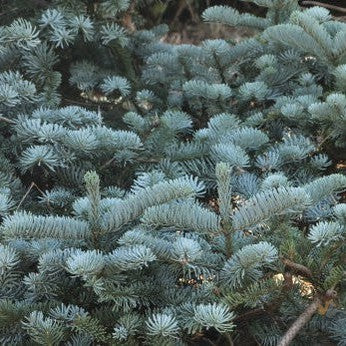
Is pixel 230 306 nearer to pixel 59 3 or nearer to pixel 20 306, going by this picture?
pixel 20 306

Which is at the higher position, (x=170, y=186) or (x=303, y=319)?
A: (x=170, y=186)

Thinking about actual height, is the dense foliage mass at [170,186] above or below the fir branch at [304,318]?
above

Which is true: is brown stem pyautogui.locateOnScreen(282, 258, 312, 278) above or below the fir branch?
above

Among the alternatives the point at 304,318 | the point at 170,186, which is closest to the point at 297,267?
the point at 304,318

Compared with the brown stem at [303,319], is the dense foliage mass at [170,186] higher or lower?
higher

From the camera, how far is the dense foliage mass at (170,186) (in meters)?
1.00

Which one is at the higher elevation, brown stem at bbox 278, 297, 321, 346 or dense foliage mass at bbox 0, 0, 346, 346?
dense foliage mass at bbox 0, 0, 346, 346

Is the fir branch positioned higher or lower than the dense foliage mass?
lower

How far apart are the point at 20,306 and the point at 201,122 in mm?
876

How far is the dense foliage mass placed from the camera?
3.26 feet

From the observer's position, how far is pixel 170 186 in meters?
1.02

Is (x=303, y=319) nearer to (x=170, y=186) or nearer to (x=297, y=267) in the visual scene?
(x=297, y=267)

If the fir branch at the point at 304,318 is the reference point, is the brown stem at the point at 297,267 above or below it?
above

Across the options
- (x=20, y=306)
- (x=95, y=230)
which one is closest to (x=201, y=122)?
(x=95, y=230)
